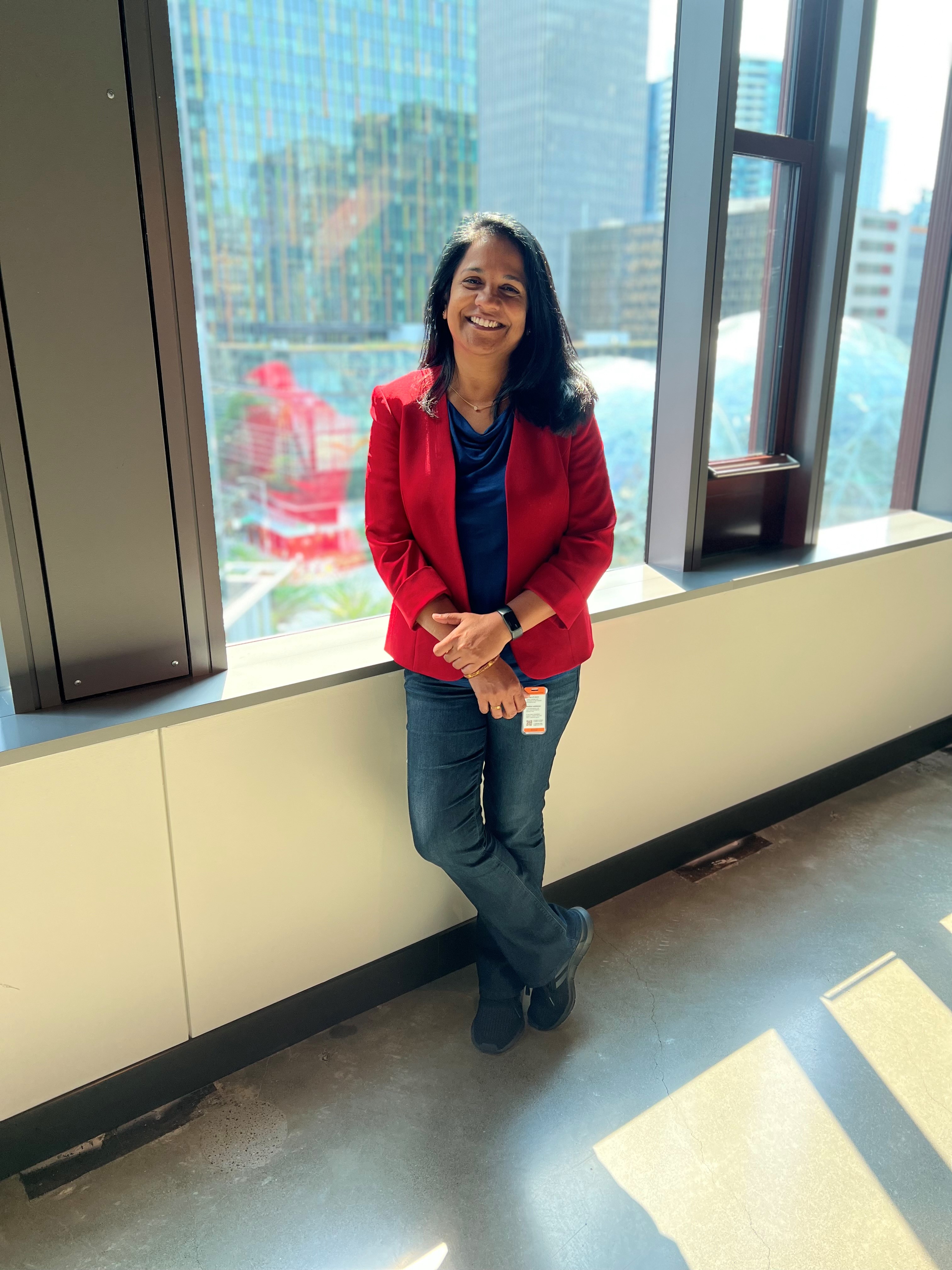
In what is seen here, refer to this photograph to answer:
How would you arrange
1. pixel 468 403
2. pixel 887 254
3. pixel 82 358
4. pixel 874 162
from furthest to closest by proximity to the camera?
pixel 887 254 → pixel 874 162 → pixel 468 403 → pixel 82 358

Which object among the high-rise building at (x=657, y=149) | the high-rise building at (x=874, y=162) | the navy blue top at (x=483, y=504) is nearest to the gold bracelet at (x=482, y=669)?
the navy blue top at (x=483, y=504)

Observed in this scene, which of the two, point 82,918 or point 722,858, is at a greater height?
point 82,918

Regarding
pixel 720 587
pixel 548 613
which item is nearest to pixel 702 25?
pixel 720 587

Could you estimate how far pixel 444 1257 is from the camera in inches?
→ 55.1

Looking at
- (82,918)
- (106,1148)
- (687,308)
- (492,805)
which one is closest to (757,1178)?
(492,805)

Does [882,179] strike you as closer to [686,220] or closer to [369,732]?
[686,220]

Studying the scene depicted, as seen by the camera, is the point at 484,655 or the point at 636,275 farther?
the point at 636,275

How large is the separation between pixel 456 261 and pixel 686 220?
106 cm

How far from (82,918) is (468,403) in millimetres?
1193

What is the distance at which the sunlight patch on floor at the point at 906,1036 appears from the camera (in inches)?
66.9

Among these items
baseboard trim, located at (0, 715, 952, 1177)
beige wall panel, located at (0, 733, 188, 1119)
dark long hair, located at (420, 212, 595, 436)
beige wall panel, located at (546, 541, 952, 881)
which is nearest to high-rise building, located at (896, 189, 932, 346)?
beige wall panel, located at (546, 541, 952, 881)

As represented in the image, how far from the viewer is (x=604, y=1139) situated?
1.62 meters

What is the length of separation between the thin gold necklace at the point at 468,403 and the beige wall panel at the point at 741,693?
705mm

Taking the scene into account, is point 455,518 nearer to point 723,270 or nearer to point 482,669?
point 482,669
